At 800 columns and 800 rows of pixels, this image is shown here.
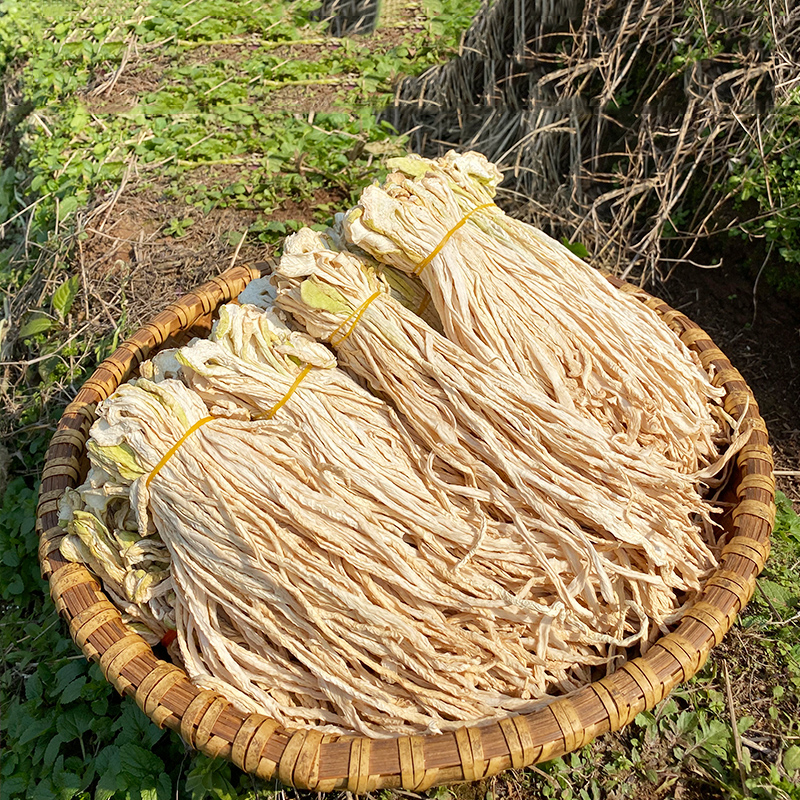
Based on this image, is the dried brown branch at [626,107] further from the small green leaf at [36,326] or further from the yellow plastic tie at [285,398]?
the small green leaf at [36,326]

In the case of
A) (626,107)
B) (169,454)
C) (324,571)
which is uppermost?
(626,107)

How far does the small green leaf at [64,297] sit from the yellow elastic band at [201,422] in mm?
1754

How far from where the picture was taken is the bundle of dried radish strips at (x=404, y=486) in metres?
1.51

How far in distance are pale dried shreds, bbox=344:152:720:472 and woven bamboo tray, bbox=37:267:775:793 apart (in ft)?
0.86

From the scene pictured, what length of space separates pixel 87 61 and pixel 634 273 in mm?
3599

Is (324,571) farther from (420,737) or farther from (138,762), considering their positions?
(138,762)

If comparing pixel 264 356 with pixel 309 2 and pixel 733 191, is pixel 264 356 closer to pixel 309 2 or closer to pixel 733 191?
pixel 733 191

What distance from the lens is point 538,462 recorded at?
163 centimetres

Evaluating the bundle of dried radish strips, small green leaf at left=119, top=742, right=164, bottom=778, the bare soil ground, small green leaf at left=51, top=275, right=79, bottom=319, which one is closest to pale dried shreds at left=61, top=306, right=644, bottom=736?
the bundle of dried radish strips

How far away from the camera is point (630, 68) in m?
2.79

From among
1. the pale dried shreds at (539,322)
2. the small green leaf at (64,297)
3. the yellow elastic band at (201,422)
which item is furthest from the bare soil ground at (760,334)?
the small green leaf at (64,297)

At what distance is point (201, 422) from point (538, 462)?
2.59 ft

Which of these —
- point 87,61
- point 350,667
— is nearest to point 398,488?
point 350,667

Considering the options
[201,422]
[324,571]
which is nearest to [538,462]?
[324,571]
